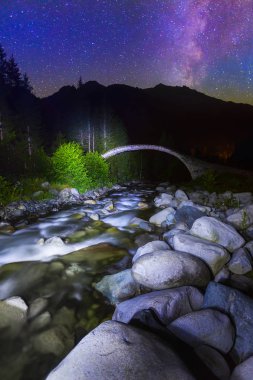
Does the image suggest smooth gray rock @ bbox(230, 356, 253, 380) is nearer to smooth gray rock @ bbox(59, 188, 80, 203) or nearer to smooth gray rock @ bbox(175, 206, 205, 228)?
smooth gray rock @ bbox(175, 206, 205, 228)

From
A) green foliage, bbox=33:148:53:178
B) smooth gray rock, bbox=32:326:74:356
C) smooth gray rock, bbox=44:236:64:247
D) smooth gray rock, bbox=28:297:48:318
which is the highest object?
green foliage, bbox=33:148:53:178

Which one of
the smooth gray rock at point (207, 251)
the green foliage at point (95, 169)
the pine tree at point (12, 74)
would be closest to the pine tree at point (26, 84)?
the pine tree at point (12, 74)

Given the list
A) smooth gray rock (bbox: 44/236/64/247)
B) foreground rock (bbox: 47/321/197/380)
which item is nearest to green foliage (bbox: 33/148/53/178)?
smooth gray rock (bbox: 44/236/64/247)

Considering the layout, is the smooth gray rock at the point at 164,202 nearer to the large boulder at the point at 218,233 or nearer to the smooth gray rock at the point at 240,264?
the large boulder at the point at 218,233

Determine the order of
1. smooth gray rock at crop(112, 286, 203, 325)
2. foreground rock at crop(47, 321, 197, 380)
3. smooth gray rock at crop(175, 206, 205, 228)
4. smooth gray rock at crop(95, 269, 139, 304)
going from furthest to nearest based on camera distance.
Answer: smooth gray rock at crop(175, 206, 205, 228) → smooth gray rock at crop(95, 269, 139, 304) → smooth gray rock at crop(112, 286, 203, 325) → foreground rock at crop(47, 321, 197, 380)

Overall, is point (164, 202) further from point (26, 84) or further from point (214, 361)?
point (26, 84)

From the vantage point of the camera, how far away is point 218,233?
337 inches

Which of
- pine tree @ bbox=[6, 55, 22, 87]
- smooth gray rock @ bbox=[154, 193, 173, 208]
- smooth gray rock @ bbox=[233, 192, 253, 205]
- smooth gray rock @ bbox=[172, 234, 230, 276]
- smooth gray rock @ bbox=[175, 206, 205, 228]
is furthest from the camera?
pine tree @ bbox=[6, 55, 22, 87]

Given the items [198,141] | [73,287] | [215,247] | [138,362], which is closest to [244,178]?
[215,247]

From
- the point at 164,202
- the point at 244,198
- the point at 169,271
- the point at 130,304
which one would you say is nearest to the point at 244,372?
the point at 130,304

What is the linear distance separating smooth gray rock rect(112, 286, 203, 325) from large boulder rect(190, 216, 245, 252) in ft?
10.5

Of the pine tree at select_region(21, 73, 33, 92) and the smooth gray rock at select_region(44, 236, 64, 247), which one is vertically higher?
the pine tree at select_region(21, 73, 33, 92)

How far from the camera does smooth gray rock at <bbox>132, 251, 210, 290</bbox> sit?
6328 millimetres

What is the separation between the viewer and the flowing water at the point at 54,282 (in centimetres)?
504
